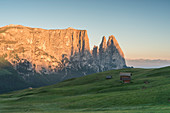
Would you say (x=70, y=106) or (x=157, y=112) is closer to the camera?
(x=157, y=112)

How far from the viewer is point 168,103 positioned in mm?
50125

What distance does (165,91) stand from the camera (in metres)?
59.8

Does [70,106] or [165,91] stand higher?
[165,91]

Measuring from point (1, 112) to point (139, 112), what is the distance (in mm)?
39694

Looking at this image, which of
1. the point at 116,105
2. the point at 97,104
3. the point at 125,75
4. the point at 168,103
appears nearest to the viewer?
the point at 168,103

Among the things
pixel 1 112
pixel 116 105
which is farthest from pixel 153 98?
pixel 1 112

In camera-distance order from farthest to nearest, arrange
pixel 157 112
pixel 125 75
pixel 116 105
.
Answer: pixel 125 75
pixel 116 105
pixel 157 112

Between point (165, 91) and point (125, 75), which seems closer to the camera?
point (165, 91)

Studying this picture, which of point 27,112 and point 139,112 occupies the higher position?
point 139,112

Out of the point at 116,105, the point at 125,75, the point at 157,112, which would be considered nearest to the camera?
the point at 157,112

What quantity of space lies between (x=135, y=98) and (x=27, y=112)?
1166 inches

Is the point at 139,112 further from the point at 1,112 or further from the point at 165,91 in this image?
the point at 1,112

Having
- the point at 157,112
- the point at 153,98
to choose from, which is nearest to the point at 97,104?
the point at 153,98

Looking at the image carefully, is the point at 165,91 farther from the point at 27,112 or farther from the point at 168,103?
the point at 27,112
